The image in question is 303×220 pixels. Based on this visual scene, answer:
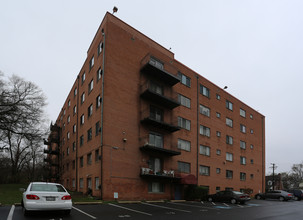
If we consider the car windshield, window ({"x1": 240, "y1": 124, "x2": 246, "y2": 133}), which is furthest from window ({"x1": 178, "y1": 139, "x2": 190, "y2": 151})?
the car windshield

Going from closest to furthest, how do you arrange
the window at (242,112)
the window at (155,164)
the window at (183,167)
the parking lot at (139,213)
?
the parking lot at (139,213) → the window at (155,164) → the window at (183,167) → the window at (242,112)

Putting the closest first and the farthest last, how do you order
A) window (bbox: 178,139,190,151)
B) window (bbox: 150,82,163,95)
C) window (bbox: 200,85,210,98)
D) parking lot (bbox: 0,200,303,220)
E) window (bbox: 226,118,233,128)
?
parking lot (bbox: 0,200,303,220)
window (bbox: 150,82,163,95)
window (bbox: 178,139,190,151)
window (bbox: 200,85,210,98)
window (bbox: 226,118,233,128)

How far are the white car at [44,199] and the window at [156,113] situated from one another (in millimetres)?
15317

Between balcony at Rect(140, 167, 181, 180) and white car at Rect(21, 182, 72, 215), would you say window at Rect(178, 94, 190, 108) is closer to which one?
balcony at Rect(140, 167, 181, 180)

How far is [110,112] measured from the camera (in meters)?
22.1

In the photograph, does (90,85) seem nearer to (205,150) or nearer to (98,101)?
(98,101)

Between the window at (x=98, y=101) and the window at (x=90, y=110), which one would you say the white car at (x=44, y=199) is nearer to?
the window at (x=98, y=101)

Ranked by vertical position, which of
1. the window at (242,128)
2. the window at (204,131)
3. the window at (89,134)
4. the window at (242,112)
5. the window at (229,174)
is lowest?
the window at (229,174)

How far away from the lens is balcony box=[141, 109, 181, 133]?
23739mm

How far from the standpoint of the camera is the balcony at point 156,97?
Answer: 79.6 feet

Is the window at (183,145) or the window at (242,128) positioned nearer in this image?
the window at (183,145)

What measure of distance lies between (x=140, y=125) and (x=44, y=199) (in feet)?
47.4

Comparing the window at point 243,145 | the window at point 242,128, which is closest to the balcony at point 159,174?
the window at point 243,145

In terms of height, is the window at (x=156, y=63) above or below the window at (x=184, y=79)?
above
